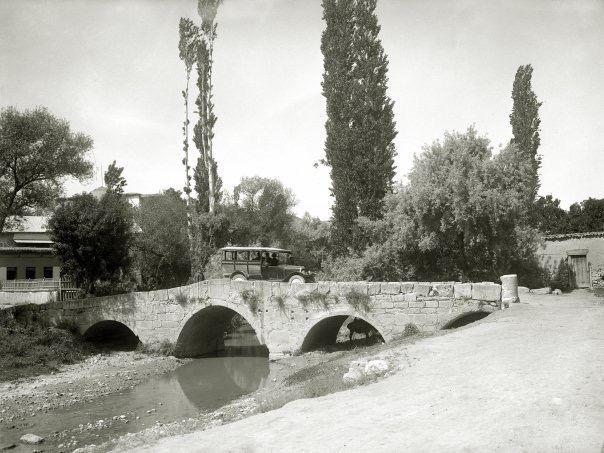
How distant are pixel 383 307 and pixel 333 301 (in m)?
2.27

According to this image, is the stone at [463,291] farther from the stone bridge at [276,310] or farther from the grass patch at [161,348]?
the grass patch at [161,348]

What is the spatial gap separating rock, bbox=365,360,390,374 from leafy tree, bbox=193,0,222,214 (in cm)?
2310

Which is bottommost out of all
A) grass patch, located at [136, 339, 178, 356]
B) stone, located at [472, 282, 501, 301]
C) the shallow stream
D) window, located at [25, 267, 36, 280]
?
the shallow stream

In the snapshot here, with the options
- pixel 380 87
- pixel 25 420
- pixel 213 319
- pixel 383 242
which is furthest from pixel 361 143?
pixel 25 420

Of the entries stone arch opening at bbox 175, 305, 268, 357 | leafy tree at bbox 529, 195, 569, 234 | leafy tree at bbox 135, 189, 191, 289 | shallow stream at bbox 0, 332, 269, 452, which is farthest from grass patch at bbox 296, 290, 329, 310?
leafy tree at bbox 529, 195, 569, 234

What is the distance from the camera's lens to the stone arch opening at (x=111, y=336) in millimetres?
25797

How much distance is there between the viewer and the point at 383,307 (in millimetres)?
18391

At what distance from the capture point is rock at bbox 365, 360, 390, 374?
1089cm

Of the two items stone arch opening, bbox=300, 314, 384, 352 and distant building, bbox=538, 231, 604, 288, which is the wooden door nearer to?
distant building, bbox=538, 231, 604, 288

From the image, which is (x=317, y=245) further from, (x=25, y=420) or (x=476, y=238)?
(x=25, y=420)

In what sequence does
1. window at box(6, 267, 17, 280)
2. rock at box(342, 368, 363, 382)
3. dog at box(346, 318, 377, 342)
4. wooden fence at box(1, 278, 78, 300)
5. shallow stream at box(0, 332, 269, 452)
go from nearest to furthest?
rock at box(342, 368, 363, 382) < shallow stream at box(0, 332, 269, 452) < dog at box(346, 318, 377, 342) < wooden fence at box(1, 278, 78, 300) < window at box(6, 267, 17, 280)

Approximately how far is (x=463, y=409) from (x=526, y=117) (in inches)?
988

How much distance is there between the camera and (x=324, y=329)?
22234 millimetres

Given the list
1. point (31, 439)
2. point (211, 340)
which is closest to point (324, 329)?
point (211, 340)
